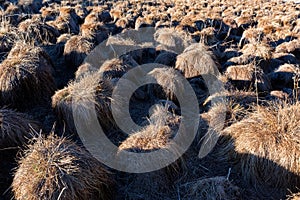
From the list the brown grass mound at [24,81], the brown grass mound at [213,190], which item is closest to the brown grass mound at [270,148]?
the brown grass mound at [213,190]

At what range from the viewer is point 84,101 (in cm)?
583

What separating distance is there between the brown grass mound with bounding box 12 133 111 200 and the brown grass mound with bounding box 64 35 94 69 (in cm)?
528

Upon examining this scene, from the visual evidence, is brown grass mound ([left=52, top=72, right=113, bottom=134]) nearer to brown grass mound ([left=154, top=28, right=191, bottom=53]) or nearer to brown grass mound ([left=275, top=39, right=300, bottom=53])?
brown grass mound ([left=154, top=28, right=191, bottom=53])

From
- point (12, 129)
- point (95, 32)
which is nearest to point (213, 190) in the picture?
point (12, 129)

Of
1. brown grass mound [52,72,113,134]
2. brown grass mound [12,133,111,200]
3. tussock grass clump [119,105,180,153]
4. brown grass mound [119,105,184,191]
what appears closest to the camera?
brown grass mound [12,133,111,200]

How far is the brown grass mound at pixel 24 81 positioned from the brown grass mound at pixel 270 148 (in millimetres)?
4542

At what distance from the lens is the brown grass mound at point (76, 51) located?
9203 millimetres

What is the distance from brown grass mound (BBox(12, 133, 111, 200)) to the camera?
3748mm

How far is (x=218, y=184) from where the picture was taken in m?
4.37

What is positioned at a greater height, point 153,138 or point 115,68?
point 115,68

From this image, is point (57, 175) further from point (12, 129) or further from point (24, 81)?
point (24, 81)

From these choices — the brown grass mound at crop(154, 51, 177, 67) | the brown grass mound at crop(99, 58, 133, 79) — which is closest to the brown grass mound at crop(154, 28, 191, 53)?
the brown grass mound at crop(154, 51, 177, 67)

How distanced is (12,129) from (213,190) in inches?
140

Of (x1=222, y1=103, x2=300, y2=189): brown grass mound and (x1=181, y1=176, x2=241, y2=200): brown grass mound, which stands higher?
(x1=222, y1=103, x2=300, y2=189): brown grass mound
